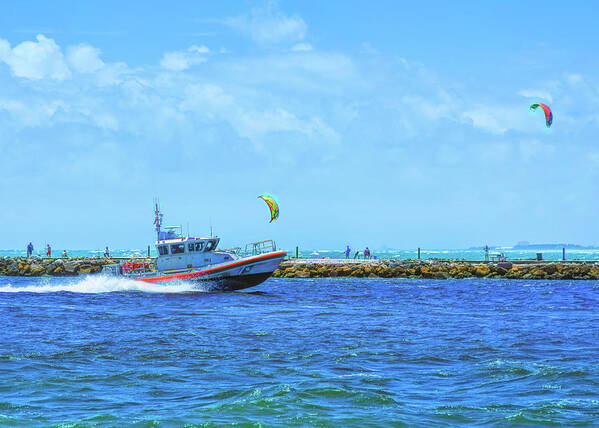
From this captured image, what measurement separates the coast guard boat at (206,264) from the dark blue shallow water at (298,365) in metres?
8.77

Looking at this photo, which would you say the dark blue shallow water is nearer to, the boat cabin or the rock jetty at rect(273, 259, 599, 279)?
the boat cabin

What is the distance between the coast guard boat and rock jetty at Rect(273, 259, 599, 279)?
67.5 feet

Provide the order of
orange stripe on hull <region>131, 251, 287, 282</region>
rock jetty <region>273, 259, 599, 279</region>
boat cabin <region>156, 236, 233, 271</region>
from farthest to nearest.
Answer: rock jetty <region>273, 259, 599, 279</region>
boat cabin <region>156, 236, 233, 271</region>
orange stripe on hull <region>131, 251, 287, 282</region>

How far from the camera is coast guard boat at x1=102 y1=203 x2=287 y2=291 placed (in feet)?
132

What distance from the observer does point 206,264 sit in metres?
40.8

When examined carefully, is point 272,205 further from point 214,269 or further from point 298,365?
point 298,365

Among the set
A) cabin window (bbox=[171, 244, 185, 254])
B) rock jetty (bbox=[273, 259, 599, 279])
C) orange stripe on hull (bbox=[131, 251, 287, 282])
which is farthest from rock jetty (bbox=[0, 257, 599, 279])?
orange stripe on hull (bbox=[131, 251, 287, 282])

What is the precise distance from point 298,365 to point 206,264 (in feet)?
82.9

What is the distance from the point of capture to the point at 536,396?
12984mm

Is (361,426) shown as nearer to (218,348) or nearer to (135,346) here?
(218,348)

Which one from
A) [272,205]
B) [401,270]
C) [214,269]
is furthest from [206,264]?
[401,270]

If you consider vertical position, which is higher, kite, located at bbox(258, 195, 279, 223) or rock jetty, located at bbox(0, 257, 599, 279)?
kite, located at bbox(258, 195, 279, 223)

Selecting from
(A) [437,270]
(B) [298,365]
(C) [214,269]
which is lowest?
(B) [298,365]

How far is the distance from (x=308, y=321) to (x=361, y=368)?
959cm
